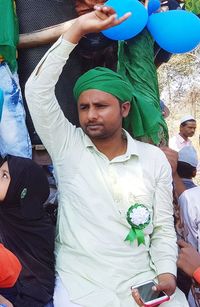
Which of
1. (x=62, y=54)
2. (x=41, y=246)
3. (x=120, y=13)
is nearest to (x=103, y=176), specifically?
(x=41, y=246)

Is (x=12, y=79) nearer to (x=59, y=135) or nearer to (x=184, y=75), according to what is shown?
(x=59, y=135)

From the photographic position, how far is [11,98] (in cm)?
276

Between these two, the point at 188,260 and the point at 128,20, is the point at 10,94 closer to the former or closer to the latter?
the point at 128,20

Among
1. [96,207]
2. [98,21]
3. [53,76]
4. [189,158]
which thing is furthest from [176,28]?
[189,158]

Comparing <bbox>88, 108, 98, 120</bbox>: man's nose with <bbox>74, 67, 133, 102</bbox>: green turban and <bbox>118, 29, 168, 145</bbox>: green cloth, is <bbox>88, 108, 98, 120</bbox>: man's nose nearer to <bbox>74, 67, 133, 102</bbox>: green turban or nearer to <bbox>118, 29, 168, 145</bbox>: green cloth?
<bbox>74, 67, 133, 102</bbox>: green turban

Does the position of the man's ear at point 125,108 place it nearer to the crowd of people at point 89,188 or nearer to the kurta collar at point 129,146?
the crowd of people at point 89,188

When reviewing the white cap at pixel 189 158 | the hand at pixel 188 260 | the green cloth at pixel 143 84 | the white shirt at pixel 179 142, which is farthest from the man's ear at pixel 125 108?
the white shirt at pixel 179 142

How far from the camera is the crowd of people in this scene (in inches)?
94.6

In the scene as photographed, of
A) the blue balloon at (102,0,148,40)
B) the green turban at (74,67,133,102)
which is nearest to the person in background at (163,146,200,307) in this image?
the green turban at (74,67,133,102)

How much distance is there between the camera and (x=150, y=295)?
98.0 inches

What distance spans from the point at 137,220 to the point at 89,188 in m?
0.28

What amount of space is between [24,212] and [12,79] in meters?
0.76

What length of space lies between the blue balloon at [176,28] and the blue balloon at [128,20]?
0.31ft

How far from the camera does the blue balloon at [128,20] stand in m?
2.70
